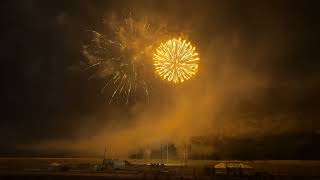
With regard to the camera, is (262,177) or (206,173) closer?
(262,177)

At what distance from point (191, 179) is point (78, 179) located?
65.0 ft

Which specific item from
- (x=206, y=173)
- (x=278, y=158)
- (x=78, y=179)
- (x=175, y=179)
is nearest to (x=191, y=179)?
(x=175, y=179)

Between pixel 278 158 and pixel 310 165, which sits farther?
pixel 278 158

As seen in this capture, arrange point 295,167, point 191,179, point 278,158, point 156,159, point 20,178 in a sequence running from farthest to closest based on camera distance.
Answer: point 156,159 < point 278,158 < point 295,167 < point 20,178 < point 191,179

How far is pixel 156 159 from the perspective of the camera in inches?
4560

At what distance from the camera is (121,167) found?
96250mm

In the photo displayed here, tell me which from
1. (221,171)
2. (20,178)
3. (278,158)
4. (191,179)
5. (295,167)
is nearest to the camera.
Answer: (191,179)

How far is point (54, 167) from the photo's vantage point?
91312 millimetres

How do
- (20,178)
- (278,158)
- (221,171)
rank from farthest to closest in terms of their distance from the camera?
(278,158)
(221,171)
(20,178)

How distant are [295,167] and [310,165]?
4.73 meters

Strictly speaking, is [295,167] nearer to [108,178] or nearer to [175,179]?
[175,179]

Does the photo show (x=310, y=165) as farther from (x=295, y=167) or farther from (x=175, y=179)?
(x=175, y=179)

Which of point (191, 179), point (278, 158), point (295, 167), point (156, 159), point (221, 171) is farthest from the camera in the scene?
point (156, 159)

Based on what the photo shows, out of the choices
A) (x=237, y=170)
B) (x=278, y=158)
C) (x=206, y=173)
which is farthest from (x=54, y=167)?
(x=278, y=158)
